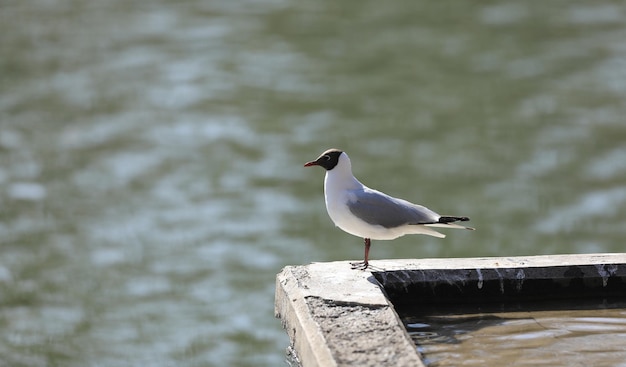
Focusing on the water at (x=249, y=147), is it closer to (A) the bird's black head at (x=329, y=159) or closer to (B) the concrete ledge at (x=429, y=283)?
(A) the bird's black head at (x=329, y=159)

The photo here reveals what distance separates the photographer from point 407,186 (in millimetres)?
7836

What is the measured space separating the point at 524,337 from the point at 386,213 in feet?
Result: 2.29

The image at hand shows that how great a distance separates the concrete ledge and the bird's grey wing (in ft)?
0.56

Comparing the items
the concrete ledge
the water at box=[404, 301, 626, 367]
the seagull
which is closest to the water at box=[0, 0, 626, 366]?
the seagull

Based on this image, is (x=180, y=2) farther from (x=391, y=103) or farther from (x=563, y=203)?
(x=563, y=203)

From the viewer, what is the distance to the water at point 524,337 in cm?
307

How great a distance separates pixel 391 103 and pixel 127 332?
4.03m

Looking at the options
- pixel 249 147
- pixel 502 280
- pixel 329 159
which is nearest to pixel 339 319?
pixel 502 280

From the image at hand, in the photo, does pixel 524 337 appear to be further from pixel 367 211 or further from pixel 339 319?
pixel 367 211

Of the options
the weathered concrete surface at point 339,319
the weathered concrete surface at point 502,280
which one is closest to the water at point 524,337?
the weathered concrete surface at point 502,280

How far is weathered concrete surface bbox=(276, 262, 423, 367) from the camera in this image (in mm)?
2744

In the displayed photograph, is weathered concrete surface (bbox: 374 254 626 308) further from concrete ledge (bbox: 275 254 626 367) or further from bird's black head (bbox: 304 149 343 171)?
bird's black head (bbox: 304 149 343 171)

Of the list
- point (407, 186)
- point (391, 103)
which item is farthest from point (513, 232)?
point (391, 103)

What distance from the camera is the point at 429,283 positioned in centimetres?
340
